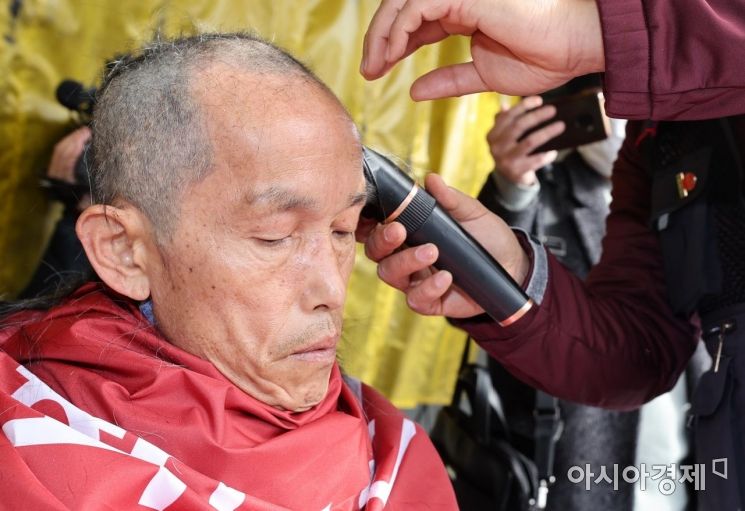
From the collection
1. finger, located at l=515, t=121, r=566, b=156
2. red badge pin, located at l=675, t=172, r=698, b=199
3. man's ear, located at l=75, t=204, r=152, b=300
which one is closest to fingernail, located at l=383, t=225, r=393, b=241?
man's ear, located at l=75, t=204, r=152, b=300

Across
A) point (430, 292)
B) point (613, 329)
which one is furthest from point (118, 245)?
point (613, 329)

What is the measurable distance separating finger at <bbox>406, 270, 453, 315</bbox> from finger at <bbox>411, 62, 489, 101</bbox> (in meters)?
0.31

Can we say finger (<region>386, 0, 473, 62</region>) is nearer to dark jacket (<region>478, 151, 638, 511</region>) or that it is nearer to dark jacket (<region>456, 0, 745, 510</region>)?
dark jacket (<region>456, 0, 745, 510</region>)

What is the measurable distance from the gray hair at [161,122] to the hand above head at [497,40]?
0.15 m

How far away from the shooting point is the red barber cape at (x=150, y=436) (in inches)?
48.0

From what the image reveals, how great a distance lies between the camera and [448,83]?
155 centimetres

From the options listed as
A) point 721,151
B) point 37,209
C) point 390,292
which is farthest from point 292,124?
point 390,292

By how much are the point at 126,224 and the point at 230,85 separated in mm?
265

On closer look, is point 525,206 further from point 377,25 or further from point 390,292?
point 377,25

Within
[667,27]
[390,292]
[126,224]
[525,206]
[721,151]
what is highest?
[667,27]

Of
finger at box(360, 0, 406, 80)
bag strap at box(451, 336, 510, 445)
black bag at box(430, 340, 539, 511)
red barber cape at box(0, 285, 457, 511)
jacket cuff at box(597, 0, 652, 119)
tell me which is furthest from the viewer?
bag strap at box(451, 336, 510, 445)

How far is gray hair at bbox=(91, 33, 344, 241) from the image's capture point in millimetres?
1359

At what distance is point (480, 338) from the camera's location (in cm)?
179

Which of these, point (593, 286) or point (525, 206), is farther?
point (525, 206)
